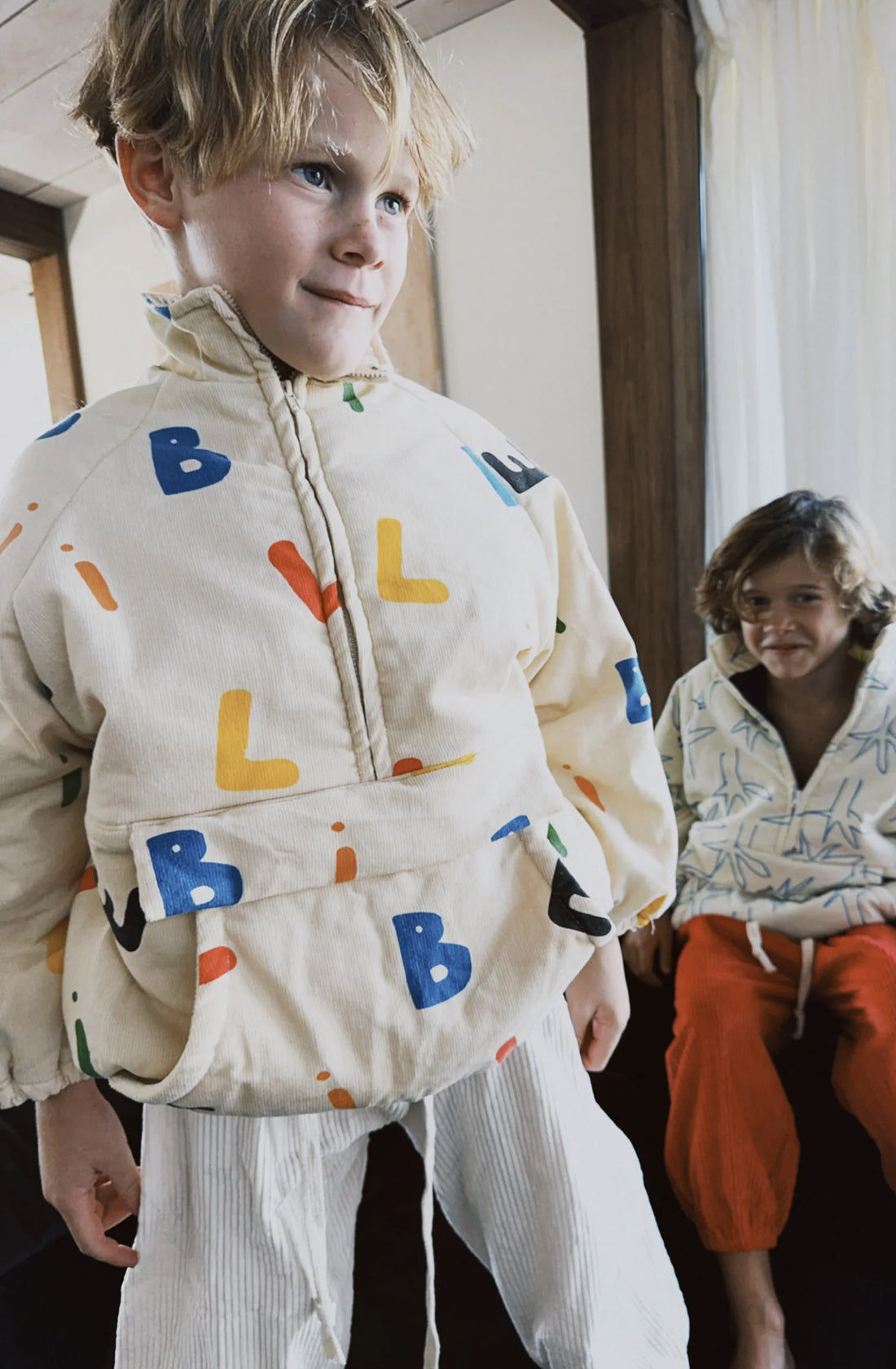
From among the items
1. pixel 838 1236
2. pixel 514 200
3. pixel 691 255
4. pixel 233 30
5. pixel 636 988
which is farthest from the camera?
pixel 514 200

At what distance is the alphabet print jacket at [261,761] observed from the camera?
1.77ft

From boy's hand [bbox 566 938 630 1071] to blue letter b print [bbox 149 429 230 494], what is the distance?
423 millimetres

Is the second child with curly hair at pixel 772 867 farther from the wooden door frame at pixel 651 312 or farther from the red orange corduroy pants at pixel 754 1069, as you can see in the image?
the wooden door frame at pixel 651 312

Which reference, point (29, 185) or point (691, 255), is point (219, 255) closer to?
point (691, 255)

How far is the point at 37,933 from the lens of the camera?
60 cm

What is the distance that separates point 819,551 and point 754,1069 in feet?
2.31

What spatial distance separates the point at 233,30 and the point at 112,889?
0.48 meters

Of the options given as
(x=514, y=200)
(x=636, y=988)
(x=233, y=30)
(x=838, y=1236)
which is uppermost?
(x=514, y=200)

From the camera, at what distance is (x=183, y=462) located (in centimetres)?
58

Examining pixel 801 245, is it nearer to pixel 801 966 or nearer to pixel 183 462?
pixel 801 966

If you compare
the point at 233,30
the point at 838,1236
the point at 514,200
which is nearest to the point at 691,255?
the point at 514,200

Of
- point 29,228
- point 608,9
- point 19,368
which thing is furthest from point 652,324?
point 19,368

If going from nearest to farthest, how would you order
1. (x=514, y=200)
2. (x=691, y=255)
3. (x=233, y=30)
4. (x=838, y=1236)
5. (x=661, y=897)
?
(x=233, y=30), (x=661, y=897), (x=838, y=1236), (x=691, y=255), (x=514, y=200)

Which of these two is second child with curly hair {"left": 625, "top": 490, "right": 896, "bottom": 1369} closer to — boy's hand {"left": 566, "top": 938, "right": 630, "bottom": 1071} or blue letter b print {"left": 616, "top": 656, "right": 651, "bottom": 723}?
boy's hand {"left": 566, "top": 938, "right": 630, "bottom": 1071}
